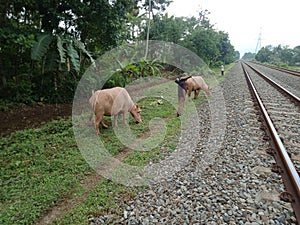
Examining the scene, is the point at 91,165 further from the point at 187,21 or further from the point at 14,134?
the point at 187,21

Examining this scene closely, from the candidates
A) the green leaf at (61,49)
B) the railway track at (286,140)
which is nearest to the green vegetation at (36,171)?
the green leaf at (61,49)

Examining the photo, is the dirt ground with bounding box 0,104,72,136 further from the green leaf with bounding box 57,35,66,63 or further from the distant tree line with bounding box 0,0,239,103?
the green leaf with bounding box 57,35,66,63

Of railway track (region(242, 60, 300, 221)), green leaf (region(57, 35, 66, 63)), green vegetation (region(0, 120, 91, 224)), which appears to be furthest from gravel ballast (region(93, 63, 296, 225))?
green leaf (region(57, 35, 66, 63))

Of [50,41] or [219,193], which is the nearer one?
[219,193]

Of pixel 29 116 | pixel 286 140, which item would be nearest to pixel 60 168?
pixel 29 116

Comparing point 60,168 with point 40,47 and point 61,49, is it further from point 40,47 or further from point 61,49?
point 40,47

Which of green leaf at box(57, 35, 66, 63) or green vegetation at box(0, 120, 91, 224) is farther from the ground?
green leaf at box(57, 35, 66, 63)

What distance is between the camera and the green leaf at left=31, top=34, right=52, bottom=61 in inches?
231

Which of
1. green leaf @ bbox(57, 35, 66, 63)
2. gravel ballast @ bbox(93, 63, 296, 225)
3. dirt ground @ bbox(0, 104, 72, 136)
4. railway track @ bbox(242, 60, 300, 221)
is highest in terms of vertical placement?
green leaf @ bbox(57, 35, 66, 63)

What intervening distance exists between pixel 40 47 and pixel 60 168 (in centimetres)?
387

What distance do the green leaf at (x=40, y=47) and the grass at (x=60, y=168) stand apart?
75.6 inches

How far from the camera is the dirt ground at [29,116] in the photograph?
5.60 m

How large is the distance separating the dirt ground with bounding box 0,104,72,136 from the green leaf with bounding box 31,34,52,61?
1717 mm

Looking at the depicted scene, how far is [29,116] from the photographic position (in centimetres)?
634
